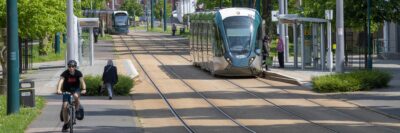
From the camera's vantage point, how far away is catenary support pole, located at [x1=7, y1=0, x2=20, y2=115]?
76.2ft

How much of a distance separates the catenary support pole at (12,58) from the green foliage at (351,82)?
11.6 metres

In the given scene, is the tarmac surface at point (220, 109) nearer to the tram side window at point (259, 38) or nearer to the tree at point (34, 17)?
the tram side window at point (259, 38)

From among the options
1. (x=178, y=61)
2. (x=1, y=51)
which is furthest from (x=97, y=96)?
(x=178, y=61)

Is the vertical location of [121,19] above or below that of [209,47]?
above

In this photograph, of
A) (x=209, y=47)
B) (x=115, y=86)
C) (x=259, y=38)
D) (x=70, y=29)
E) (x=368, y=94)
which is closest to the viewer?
(x=368, y=94)

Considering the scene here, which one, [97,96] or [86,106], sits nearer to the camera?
[86,106]

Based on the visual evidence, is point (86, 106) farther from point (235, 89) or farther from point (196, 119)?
point (235, 89)

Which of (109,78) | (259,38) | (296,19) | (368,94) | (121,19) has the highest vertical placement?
(121,19)

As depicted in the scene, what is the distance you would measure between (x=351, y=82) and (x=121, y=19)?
75.9 meters

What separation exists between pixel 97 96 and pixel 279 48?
15.2 metres

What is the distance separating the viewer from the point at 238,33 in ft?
131

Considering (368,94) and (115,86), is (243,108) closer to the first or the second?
(368,94)

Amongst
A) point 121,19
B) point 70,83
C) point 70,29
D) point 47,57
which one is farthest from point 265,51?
point 121,19

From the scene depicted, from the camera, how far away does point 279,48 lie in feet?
147
